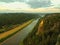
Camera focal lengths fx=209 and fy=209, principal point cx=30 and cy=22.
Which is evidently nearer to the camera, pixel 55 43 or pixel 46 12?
pixel 55 43

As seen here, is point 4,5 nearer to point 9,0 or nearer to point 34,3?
point 9,0

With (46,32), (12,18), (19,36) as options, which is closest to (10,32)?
(19,36)

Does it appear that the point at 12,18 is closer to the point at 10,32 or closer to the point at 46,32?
the point at 10,32

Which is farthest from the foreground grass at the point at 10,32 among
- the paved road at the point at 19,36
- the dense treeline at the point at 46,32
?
the dense treeline at the point at 46,32

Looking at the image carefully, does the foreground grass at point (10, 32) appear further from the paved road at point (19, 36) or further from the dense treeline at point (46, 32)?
the dense treeline at point (46, 32)

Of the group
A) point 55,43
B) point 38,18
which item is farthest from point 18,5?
point 55,43

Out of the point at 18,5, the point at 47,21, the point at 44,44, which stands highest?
the point at 18,5
